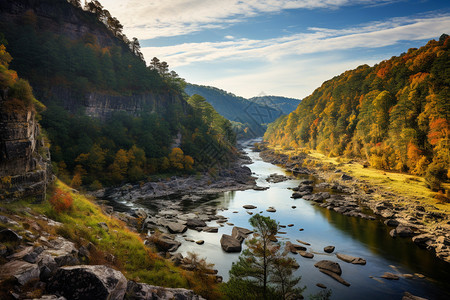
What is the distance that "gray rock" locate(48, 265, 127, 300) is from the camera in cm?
941

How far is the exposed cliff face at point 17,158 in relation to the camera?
1535 cm

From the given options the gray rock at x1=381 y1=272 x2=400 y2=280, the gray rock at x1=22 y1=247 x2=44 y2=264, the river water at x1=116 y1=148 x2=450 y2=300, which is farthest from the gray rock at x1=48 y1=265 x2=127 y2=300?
the gray rock at x1=381 y1=272 x2=400 y2=280

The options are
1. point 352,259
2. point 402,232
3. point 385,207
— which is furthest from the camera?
point 385,207

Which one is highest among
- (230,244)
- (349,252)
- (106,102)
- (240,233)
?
(106,102)

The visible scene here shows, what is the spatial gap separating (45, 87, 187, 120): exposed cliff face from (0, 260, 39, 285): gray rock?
53680 mm

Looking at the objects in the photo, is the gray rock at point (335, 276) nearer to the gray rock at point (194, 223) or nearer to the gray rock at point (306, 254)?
the gray rock at point (306, 254)

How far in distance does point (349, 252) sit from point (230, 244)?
13190 mm

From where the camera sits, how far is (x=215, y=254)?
25.9m

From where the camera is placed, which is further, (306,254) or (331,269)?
(306,254)

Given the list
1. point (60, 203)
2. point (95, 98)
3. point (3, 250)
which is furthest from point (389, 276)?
point (95, 98)

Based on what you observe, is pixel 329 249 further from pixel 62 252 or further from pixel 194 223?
pixel 62 252

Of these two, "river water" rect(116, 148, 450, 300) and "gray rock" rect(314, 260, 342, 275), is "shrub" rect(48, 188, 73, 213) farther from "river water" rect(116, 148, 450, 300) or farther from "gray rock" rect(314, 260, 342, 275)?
"gray rock" rect(314, 260, 342, 275)

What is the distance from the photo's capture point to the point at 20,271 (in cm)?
930

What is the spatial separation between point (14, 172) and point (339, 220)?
37813 millimetres
